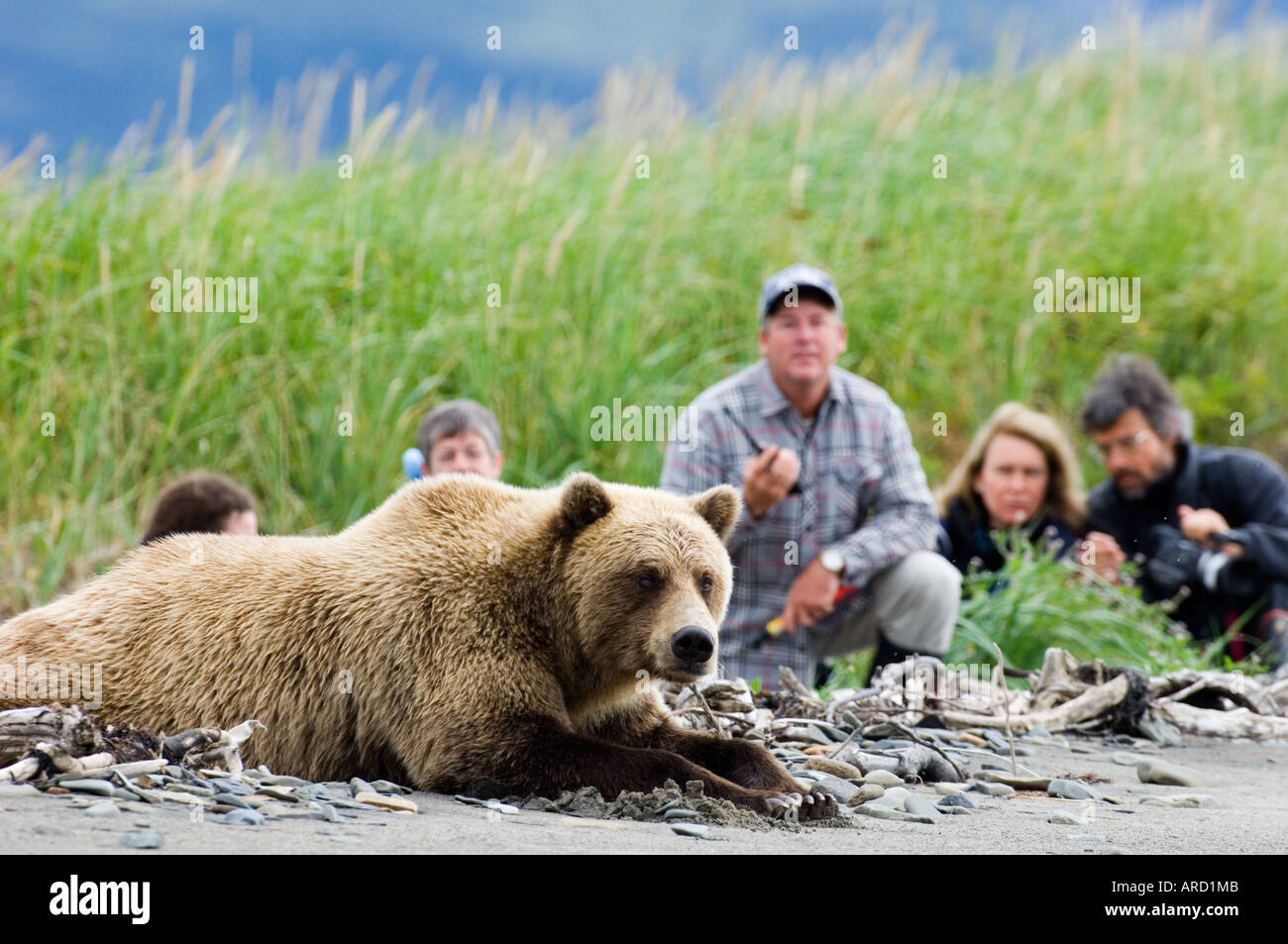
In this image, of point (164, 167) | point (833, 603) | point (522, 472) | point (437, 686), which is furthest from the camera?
point (164, 167)

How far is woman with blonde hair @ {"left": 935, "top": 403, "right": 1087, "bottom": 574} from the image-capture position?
8273 mm

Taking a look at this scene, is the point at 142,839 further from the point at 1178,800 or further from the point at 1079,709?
the point at 1079,709

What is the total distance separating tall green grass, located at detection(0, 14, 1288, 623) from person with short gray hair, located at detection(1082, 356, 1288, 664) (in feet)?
7.17

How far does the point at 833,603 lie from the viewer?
7.07 meters

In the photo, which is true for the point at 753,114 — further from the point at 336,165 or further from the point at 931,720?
the point at 931,720

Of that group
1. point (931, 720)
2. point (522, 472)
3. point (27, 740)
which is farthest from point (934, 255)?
point (27, 740)

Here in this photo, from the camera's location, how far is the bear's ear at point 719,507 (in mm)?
4656

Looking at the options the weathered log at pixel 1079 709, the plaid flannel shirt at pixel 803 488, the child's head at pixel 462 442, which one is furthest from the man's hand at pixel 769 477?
the weathered log at pixel 1079 709

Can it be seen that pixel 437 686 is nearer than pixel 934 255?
Yes

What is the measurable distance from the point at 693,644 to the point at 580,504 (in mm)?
574

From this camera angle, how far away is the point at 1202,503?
8398 millimetres

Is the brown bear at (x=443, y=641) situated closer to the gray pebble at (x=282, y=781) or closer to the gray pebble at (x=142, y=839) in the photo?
the gray pebble at (x=282, y=781)

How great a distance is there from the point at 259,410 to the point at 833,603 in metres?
4.04

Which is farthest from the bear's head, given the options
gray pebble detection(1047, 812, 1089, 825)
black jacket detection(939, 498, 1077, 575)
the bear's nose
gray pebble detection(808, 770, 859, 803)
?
black jacket detection(939, 498, 1077, 575)
